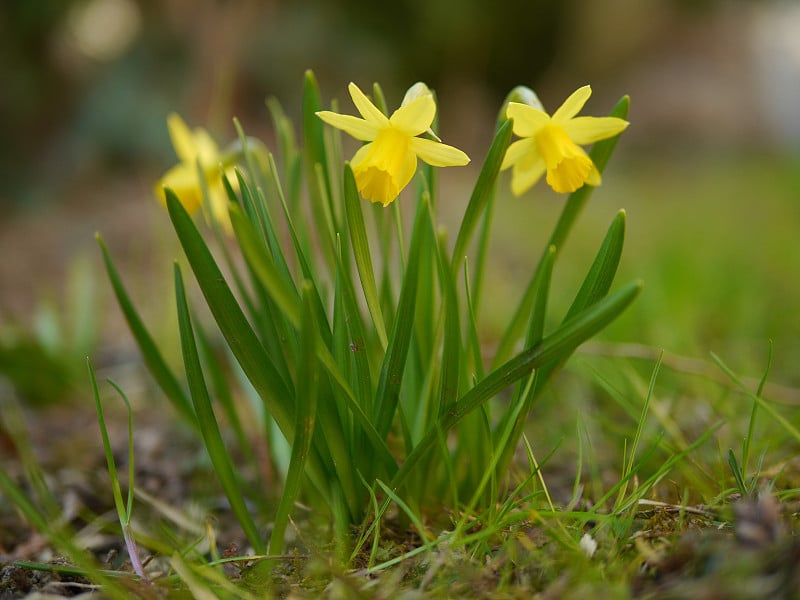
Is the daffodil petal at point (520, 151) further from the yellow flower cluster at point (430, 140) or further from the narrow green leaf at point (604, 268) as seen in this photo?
the narrow green leaf at point (604, 268)

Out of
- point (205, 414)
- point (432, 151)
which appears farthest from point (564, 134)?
point (205, 414)

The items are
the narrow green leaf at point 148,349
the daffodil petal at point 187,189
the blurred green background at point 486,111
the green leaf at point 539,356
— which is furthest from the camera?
the blurred green background at point 486,111

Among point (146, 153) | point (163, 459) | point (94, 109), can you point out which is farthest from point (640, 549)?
point (94, 109)

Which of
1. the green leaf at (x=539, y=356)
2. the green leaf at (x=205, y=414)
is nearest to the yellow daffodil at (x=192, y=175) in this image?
the green leaf at (x=205, y=414)

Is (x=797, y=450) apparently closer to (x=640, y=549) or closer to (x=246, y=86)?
(x=640, y=549)

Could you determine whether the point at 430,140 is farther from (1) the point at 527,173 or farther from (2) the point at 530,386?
(2) the point at 530,386
